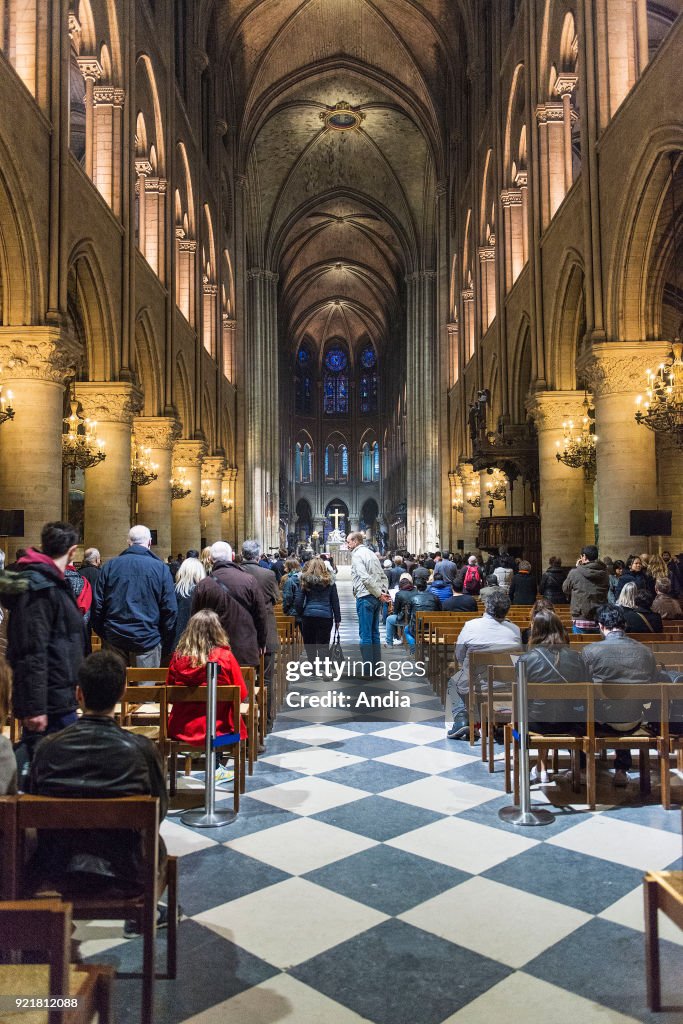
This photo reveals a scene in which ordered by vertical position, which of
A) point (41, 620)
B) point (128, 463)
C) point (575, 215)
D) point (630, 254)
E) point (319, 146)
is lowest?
point (41, 620)

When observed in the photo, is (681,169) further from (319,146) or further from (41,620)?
(319,146)

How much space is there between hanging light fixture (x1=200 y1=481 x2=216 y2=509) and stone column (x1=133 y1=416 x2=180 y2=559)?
19.2ft

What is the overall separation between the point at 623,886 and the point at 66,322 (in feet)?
32.1

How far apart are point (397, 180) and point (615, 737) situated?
125 ft

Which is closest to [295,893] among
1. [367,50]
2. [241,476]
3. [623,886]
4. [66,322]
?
[623,886]

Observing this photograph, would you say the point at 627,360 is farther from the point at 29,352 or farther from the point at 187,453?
the point at 187,453

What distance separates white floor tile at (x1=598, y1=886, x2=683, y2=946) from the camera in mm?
3053

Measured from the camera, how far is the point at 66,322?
35.4 ft

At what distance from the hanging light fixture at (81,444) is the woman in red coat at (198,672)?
27.0ft

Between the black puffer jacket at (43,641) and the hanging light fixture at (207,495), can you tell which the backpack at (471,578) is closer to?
the black puffer jacket at (43,641)

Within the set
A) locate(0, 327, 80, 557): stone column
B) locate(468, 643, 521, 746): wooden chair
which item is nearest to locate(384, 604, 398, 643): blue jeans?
locate(0, 327, 80, 557): stone column

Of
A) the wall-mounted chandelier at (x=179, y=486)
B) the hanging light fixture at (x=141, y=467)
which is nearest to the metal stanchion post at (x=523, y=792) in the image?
the hanging light fixture at (x=141, y=467)

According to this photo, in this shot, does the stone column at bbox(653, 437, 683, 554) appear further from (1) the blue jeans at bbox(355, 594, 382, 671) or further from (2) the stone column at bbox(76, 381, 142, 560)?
(1) the blue jeans at bbox(355, 594, 382, 671)

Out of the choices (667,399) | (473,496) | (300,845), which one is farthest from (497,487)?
(300,845)
